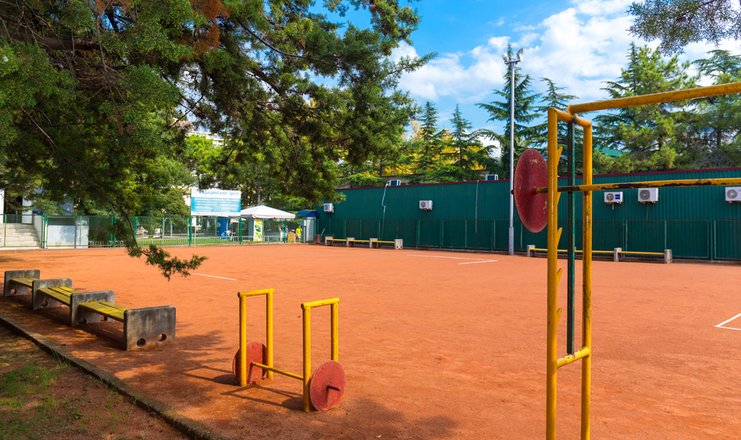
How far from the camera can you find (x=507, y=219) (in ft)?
108

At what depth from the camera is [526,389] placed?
543 centimetres

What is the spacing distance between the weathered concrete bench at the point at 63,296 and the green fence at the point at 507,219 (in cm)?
1521

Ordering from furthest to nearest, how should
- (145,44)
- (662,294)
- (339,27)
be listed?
(662,294)
(339,27)
(145,44)

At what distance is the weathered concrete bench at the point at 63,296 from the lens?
26.3 ft

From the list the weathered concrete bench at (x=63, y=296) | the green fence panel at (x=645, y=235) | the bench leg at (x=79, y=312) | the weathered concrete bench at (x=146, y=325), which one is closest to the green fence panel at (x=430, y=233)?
the green fence panel at (x=645, y=235)

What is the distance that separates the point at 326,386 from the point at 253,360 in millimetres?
1059

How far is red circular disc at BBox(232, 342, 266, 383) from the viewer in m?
5.40

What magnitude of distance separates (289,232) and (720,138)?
33.4 m

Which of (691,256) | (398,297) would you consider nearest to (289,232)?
(691,256)

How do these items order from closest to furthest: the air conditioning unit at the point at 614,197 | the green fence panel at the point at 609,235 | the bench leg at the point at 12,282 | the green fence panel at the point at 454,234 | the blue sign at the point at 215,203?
the bench leg at the point at 12,282 < the air conditioning unit at the point at 614,197 < the green fence panel at the point at 609,235 < the green fence panel at the point at 454,234 < the blue sign at the point at 215,203

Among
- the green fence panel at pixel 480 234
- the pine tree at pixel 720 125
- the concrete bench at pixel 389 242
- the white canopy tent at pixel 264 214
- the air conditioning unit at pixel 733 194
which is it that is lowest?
the concrete bench at pixel 389 242

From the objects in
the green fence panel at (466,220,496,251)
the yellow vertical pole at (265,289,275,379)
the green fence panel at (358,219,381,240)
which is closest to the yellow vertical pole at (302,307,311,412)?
the yellow vertical pole at (265,289,275,379)

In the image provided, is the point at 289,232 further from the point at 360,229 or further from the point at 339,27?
the point at 339,27

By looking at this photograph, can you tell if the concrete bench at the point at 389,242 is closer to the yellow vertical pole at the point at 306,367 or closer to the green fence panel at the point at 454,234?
the green fence panel at the point at 454,234
